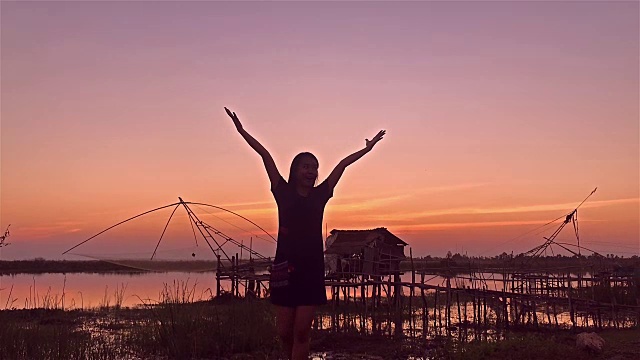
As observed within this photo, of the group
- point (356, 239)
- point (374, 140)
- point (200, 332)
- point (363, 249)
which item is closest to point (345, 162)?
point (374, 140)

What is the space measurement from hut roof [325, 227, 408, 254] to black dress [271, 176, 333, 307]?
55.6 ft

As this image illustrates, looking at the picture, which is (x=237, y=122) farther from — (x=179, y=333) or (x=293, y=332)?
(x=179, y=333)

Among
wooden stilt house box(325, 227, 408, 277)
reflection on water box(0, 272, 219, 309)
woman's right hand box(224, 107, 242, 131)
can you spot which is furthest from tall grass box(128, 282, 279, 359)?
wooden stilt house box(325, 227, 408, 277)

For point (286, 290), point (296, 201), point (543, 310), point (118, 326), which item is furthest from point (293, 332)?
point (543, 310)

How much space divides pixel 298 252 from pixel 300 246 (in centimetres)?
3

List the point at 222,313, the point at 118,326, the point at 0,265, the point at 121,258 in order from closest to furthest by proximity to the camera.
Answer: the point at 222,313 < the point at 121,258 < the point at 118,326 < the point at 0,265

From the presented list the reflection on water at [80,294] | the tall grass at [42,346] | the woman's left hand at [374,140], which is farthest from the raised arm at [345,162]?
the reflection on water at [80,294]

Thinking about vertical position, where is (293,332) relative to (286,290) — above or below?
below

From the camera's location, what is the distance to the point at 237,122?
3.47 m

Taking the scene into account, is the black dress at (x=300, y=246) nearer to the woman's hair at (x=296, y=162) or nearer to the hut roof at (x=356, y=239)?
the woman's hair at (x=296, y=162)

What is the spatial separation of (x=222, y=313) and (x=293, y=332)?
569cm

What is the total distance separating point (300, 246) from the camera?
3176mm

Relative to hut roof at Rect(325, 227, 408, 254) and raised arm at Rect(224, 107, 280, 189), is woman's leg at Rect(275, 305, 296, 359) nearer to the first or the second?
raised arm at Rect(224, 107, 280, 189)

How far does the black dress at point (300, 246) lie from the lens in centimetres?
313
